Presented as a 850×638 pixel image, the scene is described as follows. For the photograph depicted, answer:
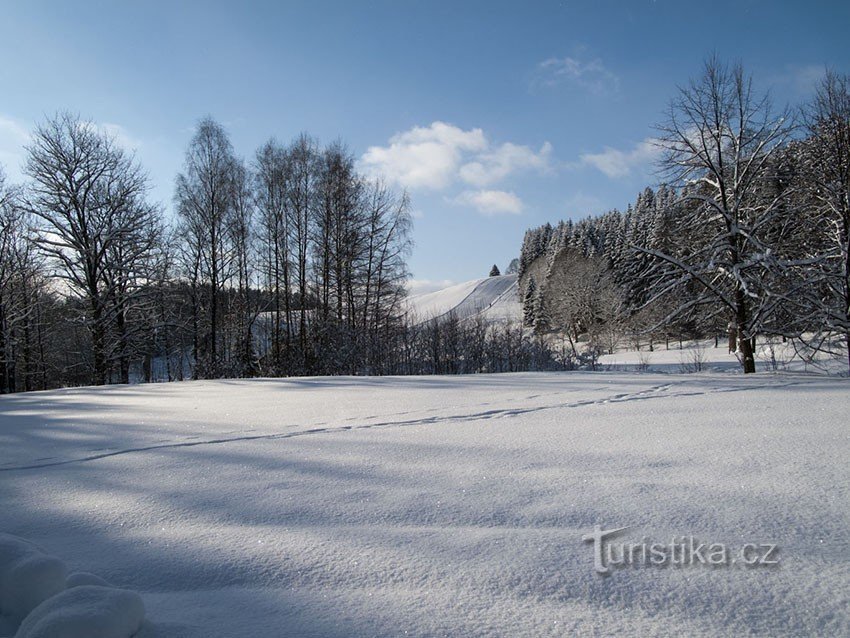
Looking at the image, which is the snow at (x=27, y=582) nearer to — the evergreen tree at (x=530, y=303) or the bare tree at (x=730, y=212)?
the bare tree at (x=730, y=212)

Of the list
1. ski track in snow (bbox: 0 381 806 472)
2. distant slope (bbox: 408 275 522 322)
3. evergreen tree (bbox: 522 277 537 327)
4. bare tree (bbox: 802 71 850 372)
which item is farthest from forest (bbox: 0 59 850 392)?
distant slope (bbox: 408 275 522 322)

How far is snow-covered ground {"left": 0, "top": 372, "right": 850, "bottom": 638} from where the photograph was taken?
1.26 meters

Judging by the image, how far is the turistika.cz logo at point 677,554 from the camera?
1495mm

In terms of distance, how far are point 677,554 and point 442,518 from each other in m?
0.89

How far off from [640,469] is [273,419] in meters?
3.29

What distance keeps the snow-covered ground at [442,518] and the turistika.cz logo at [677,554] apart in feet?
0.12

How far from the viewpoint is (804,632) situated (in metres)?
1.15

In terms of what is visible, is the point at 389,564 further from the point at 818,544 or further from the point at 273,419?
the point at 273,419

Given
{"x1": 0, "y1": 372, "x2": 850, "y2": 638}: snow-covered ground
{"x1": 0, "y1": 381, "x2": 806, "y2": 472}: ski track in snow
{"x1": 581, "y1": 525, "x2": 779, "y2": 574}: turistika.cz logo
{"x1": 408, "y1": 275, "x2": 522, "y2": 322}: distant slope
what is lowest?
{"x1": 581, "y1": 525, "x2": 779, "y2": 574}: turistika.cz logo

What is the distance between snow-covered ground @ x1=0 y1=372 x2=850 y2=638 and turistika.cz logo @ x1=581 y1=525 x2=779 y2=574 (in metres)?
0.04

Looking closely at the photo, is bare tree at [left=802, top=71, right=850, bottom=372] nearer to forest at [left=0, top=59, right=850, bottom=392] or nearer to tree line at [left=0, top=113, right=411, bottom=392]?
forest at [left=0, top=59, right=850, bottom=392]

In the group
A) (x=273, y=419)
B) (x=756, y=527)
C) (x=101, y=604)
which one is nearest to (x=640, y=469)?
(x=756, y=527)

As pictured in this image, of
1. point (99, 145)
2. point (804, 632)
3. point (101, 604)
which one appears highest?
point (99, 145)

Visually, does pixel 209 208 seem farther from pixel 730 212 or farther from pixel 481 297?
pixel 481 297
